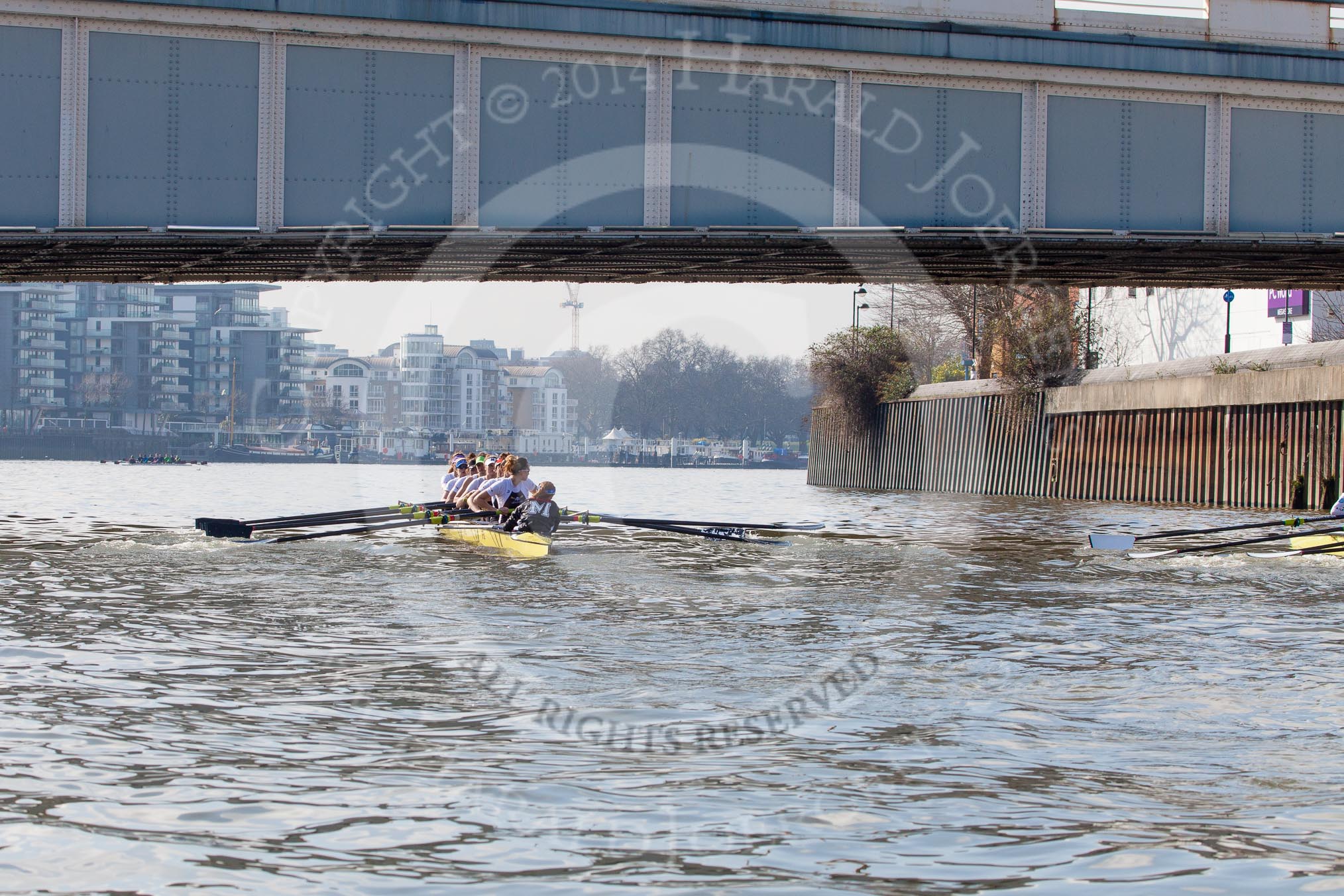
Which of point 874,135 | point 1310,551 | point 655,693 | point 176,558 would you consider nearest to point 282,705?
point 655,693

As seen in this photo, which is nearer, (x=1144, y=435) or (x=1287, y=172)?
(x=1287, y=172)

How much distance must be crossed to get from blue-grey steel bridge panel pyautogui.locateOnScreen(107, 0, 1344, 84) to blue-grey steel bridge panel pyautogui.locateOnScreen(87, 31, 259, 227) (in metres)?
0.89

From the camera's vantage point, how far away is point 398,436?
148 meters

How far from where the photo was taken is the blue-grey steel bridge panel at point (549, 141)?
23.3 metres

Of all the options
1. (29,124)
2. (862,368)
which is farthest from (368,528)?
(862,368)

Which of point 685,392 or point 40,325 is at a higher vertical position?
point 40,325

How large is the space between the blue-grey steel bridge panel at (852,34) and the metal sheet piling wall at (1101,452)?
381 inches

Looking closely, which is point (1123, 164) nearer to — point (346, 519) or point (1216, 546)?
point (1216, 546)

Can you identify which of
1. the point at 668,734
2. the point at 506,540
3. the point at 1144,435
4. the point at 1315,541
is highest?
the point at 1144,435

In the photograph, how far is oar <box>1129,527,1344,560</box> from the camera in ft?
63.5

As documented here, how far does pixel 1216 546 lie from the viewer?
19125mm

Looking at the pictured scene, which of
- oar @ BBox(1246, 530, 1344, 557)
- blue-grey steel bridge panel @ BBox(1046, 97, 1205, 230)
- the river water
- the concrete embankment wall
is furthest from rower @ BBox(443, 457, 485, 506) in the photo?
the concrete embankment wall

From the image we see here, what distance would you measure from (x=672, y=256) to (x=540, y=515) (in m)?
6.99

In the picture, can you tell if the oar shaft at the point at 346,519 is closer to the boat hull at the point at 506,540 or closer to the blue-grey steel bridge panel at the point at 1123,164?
the boat hull at the point at 506,540
